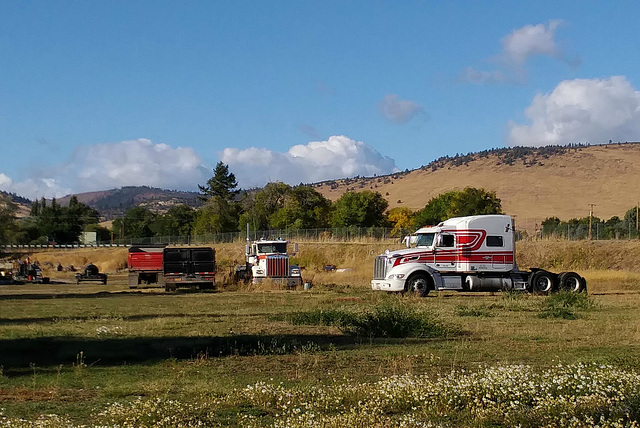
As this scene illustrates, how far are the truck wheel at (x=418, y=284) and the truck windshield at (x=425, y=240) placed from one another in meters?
1.65

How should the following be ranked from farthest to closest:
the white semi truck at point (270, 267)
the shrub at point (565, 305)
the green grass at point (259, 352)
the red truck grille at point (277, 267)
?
1. the red truck grille at point (277, 267)
2. the white semi truck at point (270, 267)
3. the shrub at point (565, 305)
4. the green grass at point (259, 352)

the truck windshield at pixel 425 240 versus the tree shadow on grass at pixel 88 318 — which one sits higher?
the truck windshield at pixel 425 240

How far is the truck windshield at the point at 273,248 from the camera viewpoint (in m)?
43.5

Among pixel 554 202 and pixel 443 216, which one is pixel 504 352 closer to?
pixel 443 216

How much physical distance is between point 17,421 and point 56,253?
99267 millimetres

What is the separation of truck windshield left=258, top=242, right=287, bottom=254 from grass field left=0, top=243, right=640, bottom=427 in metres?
17.2

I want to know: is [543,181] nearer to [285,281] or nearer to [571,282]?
[285,281]

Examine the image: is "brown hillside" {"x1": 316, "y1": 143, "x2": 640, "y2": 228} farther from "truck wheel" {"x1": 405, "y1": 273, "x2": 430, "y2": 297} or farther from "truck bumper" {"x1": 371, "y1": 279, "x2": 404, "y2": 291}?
"truck bumper" {"x1": 371, "y1": 279, "x2": 404, "y2": 291}

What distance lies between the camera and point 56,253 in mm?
102125

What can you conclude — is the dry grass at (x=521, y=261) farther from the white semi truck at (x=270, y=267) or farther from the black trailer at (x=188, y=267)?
the black trailer at (x=188, y=267)

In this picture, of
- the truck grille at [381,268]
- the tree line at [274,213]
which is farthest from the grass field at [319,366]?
the tree line at [274,213]

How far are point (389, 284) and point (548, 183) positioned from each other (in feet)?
437

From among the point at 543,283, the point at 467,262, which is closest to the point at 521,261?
the point at 543,283

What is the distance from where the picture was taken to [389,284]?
33500 millimetres
